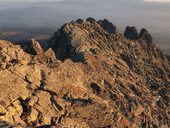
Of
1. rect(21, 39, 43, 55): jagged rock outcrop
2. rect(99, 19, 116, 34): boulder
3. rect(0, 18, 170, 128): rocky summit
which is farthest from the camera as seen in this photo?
rect(99, 19, 116, 34): boulder

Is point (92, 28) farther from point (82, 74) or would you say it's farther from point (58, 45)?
point (82, 74)

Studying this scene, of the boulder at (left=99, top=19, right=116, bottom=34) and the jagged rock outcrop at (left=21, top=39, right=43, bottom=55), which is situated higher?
the jagged rock outcrop at (left=21, top=39, right=43, bottom=55)

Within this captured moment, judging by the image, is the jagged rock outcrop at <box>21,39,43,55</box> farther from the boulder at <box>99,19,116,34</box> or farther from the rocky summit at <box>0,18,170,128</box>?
the boulder at <box>99,19,116,34</box>

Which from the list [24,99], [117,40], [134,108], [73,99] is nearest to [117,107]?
[134,108]

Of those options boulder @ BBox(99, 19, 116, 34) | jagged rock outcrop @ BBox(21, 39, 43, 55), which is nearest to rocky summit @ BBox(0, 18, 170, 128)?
jagged rock outcrop @ BBox(21, 39, 43, 55)

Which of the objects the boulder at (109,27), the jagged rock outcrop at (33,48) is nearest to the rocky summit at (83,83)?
the jagged rock outcrop at (33,48)

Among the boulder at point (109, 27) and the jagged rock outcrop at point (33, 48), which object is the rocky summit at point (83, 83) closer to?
the jagged rock outcrop at point (33, 48)

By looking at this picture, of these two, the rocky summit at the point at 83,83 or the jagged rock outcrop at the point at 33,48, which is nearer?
the rocky summit at the point at 83,83

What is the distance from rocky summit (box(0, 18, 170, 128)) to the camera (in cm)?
7275

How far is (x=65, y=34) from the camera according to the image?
118 metres

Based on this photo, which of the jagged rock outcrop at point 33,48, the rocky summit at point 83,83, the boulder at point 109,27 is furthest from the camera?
the boulder at point 109,27

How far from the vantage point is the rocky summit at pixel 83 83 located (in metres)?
72.8

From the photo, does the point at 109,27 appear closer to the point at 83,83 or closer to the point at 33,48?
the point at 33,48

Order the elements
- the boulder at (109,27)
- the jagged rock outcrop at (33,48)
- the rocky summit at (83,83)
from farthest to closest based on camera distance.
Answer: the boulder at (109,27), the jagged rock outcrop at (33,48), the rocky summit at (83,83)
